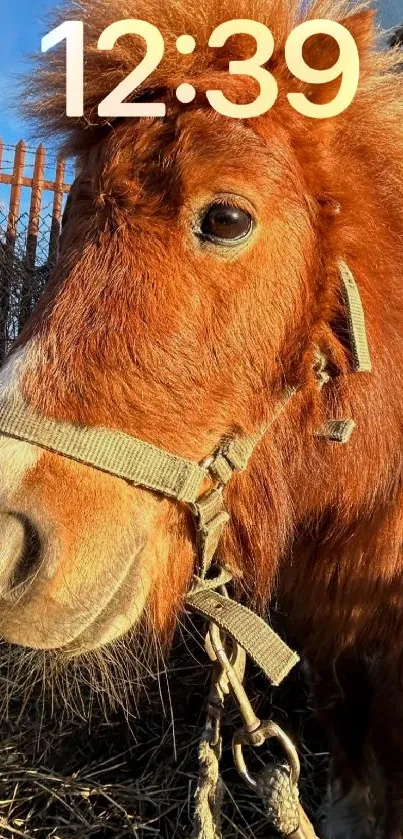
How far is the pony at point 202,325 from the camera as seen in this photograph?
1.19 metres

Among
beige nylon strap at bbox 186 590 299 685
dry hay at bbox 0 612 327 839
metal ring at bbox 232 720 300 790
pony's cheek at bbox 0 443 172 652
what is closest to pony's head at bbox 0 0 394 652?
pony's cheek at bbox 0 443 172 652

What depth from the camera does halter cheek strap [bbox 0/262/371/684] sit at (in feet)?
3.81

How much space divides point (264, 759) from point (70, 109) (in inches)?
95.1

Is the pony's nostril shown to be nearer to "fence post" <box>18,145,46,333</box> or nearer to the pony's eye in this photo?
the pony's eye

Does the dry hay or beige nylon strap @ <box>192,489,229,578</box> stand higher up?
beige nylon strap @ <box>192,489,229,578</box>

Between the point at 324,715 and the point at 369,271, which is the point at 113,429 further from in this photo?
the point at 324,715

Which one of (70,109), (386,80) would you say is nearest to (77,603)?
(70,109)

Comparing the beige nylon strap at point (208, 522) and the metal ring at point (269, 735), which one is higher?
the beige nylon strap at point (208, 522)

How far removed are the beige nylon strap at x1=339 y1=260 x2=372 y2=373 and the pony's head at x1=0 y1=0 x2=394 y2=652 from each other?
0.09 ft

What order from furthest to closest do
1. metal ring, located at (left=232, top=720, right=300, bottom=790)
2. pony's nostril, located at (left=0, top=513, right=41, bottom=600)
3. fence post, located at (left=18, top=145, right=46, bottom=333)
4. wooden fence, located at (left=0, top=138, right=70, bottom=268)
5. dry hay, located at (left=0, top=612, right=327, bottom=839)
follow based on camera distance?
1. wooden fence, located at (left=0, top=138, right=70, bottom=268)
2. fence post, located at (left=18, top=145, right=46, bottom=333)
3. dry hay, located at (left=0, top=612, right=327, bottom=839)
4. metal ring, located at (left=232, top=720, right=300, bottom=790)
5. pony's nostril, located at (left=0, top=513, right=41, bottom=600)

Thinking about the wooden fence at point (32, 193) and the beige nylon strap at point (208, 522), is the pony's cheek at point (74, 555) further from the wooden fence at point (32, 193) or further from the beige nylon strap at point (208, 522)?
the wooden fence at point (32, 193)

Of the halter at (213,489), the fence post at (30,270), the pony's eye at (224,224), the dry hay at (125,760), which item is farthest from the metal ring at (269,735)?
the fence post at (30,270)

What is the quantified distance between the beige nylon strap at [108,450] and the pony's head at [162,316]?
0.9 inches

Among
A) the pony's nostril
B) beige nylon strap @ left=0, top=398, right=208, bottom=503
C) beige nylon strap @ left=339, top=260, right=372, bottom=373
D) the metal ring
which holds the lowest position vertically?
the metal ring
